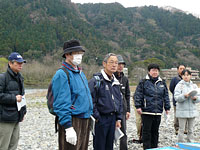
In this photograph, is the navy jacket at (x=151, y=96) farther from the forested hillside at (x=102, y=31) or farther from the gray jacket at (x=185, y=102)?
the forested hillside at (x=102, y=31)

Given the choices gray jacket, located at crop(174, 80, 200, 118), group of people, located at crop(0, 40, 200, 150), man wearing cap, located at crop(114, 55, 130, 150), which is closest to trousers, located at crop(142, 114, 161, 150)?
group of people, located at crop(0, 40, 200, 150)

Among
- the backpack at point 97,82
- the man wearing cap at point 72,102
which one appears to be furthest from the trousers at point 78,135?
the backpack at point 97,82

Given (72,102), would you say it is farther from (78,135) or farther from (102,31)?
(102,31)

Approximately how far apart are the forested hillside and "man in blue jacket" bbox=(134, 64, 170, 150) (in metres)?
64.5

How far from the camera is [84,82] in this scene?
3068 millimetres

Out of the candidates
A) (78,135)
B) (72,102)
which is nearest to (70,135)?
(78,135)

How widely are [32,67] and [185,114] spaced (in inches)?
2549

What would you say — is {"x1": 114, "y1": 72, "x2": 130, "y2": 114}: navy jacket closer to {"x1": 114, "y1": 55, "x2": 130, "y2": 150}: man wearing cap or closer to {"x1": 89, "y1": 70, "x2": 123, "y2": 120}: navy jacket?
{"x1": 114, "y1": 55, "x2": 130, "y2": 150}: man wearing cap

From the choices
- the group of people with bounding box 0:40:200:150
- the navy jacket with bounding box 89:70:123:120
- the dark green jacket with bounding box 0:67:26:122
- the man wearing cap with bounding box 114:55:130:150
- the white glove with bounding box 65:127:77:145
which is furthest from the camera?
the man wearing cap with bounding box 114:55:130:150

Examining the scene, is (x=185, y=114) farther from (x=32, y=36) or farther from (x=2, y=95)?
(x=32, y=36)

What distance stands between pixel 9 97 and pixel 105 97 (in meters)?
1.61

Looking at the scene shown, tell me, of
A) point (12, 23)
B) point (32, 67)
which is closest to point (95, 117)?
point (32, 67)

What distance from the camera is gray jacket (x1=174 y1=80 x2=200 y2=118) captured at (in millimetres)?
5371

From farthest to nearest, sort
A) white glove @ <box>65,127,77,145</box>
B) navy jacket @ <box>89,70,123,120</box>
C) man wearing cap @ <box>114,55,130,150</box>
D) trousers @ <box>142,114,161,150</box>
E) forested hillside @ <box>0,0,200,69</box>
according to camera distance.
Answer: forested hillside @ <box>0,0,200,69</box>, trousers @ <box>142,114,161,150</box>, man wearing cap @ <box>114,55,130,150</box>, navy jacket @ <box>89,70,123,120</box>, white glove @ <box>65,127,77,145</box>
